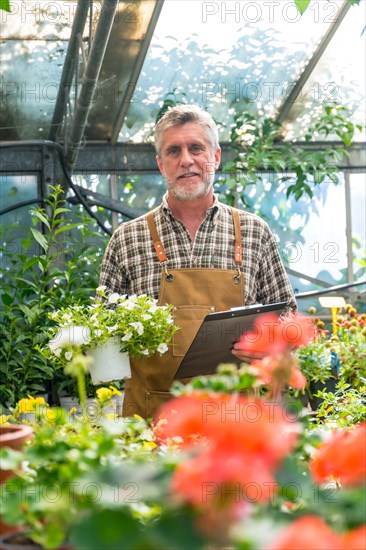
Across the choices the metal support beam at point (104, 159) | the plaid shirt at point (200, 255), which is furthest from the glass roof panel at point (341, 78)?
the plaid shirt at point (200, 255)

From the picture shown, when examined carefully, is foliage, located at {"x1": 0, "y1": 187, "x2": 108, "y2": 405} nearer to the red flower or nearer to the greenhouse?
the greenhouse

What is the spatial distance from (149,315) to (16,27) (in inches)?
138

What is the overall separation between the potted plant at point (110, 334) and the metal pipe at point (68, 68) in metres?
2.87

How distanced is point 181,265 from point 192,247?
8 centimetres

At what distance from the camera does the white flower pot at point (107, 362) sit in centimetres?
227

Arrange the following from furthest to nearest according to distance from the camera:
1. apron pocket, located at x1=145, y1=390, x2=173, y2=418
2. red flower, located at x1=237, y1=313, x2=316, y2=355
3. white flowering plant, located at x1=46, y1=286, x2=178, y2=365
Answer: apron pocket, located at x1=145, y1=390, x2=173, y2=418, white flowering plant, located at x1=46, y1=286, x2=178, y2=365, red flower, located at x1=237, y1=313, x2=316, y2=355

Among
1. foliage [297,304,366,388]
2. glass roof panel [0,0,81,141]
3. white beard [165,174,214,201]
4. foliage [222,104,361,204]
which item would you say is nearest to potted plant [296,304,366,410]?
foliage [297,304,366,388]

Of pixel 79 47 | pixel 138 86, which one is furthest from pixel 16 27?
pixel 138 86

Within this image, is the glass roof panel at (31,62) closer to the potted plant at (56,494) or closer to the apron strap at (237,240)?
the apron strap at (237,240)

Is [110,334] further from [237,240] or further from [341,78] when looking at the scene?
[341,78]

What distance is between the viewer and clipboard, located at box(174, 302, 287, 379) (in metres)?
2.29

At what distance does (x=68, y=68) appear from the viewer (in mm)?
5492

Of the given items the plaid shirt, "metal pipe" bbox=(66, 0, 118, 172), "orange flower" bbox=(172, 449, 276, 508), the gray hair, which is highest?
"metal pipe" bbox=(66, 0, 118, 172)

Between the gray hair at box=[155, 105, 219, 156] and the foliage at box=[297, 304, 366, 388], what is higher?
the gray hair at box=[155, 105, 219, 156]
